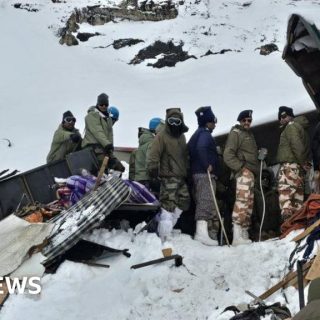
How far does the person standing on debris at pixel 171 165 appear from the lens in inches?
282

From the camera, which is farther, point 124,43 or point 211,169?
point 124,43

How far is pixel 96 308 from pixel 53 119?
18.0 meters

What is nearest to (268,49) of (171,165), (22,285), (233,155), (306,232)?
(233,155)

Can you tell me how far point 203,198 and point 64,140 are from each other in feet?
8.24

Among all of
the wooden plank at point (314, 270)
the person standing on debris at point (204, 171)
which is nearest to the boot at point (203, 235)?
the person standing on debris at point (204, 171)

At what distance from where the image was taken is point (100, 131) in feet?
26.2

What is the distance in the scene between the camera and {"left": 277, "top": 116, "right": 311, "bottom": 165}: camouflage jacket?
7180 mm

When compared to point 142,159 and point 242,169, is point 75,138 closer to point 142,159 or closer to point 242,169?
point 142,159

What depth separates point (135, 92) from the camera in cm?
2634

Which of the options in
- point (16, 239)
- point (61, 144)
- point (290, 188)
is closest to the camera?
point (16, 239)

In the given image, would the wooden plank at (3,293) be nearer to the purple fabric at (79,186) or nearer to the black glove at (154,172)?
the purple fabric at (79,186)

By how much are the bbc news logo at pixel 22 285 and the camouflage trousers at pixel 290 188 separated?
327 cm

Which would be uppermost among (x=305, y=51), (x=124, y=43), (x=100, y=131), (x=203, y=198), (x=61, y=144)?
(x=124, y=43)

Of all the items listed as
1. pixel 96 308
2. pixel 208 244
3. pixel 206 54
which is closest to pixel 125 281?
pixel 96 308
